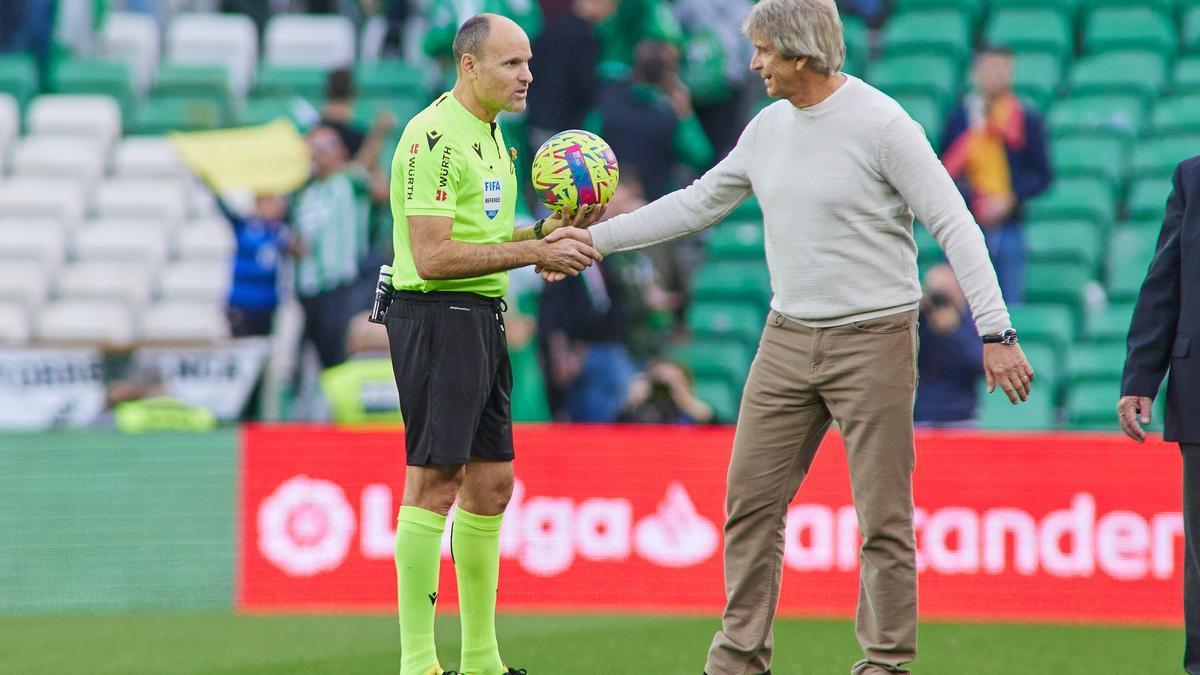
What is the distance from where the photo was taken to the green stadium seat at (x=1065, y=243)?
11.1 meters

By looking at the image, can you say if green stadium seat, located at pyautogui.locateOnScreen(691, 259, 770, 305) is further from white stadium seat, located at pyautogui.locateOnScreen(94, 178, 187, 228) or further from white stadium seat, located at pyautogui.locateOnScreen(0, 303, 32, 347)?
white stadium seat, located at pyautogui.locateOnScreen(0, 303, 32, 347)

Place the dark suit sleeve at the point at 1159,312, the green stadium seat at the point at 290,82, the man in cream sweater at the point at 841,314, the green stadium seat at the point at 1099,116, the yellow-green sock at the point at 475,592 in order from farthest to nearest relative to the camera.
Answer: the green stadium seat at the point at 290,82
the green stadium seat at the point at 1099,116
the yellow-green sock at the point at 475,592
the dark suit sleeve at the point at 1159,312
the man in cream sweater at the point at 841,314

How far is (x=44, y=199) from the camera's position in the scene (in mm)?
12703

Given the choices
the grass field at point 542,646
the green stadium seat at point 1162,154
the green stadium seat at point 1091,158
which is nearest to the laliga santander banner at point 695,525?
the grass field at point 542,646

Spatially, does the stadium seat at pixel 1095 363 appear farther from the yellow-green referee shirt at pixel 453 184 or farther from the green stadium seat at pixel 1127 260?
the yellow-green referee shirt at pixel 453 184

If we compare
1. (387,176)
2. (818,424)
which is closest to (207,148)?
(387,176)

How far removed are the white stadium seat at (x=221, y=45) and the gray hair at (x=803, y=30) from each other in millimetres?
9178

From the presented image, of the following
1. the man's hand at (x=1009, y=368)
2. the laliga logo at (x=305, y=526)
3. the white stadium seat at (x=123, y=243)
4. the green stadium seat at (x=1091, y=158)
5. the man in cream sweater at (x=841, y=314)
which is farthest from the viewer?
the white stadium seat at (x=123, y=243)

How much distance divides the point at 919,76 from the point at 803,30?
7374 millimetres

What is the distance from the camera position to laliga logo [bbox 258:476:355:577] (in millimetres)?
8883

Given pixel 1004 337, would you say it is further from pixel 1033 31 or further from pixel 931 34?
pixel 931 34

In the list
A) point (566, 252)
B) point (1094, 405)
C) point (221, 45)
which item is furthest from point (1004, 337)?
point (221, 45)

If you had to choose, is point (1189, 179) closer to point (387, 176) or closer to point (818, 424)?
point (818, 424)

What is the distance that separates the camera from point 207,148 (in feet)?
40.2
